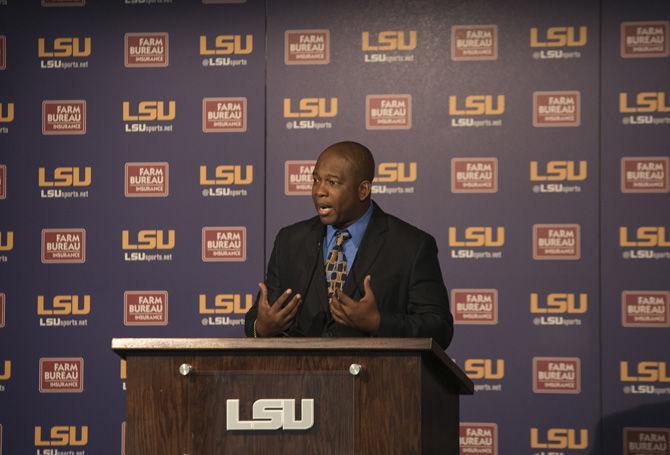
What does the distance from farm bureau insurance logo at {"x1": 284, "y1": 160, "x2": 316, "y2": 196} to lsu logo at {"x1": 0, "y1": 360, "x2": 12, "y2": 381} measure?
190cm

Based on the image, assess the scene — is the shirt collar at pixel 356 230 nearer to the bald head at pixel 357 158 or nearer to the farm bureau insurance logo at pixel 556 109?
the bald head at pixel 357 158

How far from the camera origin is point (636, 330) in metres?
5.46

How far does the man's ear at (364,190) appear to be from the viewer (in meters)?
3.63

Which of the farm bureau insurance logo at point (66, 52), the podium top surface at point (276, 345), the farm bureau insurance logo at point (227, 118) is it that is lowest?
the podium top surface at point (276, 345)

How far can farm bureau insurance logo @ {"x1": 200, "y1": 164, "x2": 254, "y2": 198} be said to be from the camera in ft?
18.9

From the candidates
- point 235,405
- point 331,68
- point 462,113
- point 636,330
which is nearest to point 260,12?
point 331,68

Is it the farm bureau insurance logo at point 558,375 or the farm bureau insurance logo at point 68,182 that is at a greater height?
the farm bureau insurance logo at point 68,182

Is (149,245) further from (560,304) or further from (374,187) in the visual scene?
(560,304)

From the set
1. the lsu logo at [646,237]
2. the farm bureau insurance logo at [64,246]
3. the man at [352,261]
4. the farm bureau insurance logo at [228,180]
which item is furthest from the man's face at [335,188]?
the farm bureau insurance logo at [64,246]

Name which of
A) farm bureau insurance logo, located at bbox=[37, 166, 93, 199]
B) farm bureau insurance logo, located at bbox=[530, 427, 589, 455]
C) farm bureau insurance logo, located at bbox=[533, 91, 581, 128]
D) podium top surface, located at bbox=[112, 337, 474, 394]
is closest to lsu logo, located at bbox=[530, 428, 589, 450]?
farm bureau insurance logo, located at bbox=[530, 427, 589, 455]

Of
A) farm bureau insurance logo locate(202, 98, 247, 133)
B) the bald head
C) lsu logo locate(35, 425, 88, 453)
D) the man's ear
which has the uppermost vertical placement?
farm bureau insurance logo locate(202, 98, 247, 133)

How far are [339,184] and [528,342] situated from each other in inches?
92.8

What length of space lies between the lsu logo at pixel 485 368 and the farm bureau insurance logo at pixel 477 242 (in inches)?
22.9

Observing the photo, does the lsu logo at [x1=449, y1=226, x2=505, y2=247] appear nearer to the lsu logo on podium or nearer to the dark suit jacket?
the dark suit jacket
